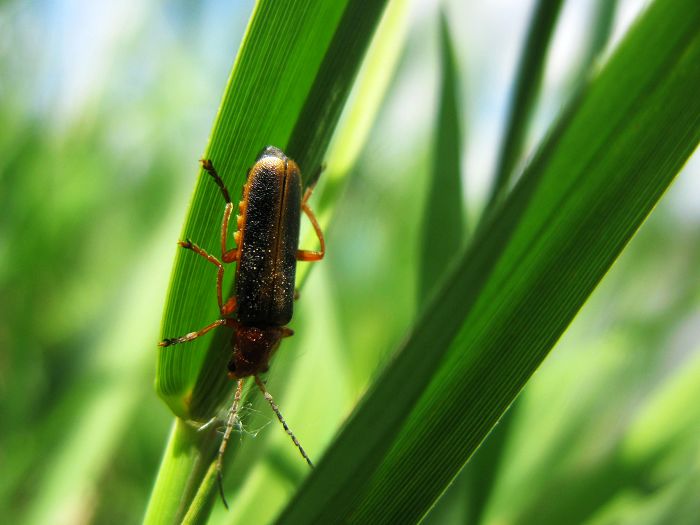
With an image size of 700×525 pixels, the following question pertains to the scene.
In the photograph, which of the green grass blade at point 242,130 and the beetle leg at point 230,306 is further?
the beetle leg at point 230,306

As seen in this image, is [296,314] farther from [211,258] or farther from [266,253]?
[211,258]

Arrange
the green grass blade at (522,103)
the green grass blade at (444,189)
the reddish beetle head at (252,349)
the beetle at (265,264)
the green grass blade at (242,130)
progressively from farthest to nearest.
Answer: the beetle at (265,264)
the green grass blade at (444,189)
the reddish beetle head at (252,349)
the green grass blade at (522,103)
the green grass blade at (242,130)

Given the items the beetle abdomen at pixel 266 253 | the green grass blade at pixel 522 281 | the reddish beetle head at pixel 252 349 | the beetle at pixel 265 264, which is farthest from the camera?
the beetle abdomen at pixel 266 253

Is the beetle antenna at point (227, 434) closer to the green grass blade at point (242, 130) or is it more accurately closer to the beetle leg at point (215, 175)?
the green grass blade at point (242, 130)

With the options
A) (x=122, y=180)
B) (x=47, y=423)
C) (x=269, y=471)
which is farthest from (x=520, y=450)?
(x=122, y=180)

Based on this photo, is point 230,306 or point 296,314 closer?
point 230,306

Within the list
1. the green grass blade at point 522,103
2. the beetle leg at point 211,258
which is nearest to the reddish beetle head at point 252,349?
the beetle leg at point 211,258

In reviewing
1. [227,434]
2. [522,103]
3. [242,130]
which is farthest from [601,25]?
[227,434]
